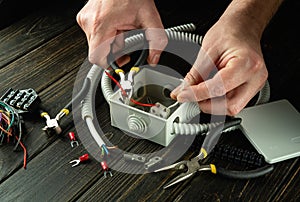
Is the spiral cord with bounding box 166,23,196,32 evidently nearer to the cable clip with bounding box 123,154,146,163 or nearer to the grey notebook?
the grey notebook

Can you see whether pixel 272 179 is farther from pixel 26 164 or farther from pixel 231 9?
pixel 26 164

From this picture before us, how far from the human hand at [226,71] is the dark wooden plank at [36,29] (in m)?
0.55

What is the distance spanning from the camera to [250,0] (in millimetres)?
1023

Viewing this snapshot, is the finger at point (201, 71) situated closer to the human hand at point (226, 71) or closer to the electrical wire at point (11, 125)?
the human hand at point (226, 71)

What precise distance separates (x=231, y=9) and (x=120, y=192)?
0.46 meters

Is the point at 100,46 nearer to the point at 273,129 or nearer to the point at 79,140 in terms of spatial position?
the point at 79,140

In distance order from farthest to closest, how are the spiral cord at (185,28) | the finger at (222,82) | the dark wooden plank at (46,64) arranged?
1. the spiral cord at (185,28)
2. the dark wooden plank at (46,64)
3. the finger at (222,82)

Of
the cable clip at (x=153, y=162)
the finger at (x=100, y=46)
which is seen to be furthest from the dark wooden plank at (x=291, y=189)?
the finger at (x=100, y=46)

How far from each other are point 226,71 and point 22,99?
50 cm

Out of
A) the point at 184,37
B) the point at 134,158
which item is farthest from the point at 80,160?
the point at 184,37

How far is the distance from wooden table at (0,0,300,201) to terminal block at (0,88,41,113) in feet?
0.08

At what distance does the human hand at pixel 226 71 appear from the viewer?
0.87 meters

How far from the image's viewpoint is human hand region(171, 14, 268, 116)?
0.87 meters

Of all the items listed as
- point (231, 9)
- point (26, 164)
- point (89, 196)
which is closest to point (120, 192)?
point (89, 196)
